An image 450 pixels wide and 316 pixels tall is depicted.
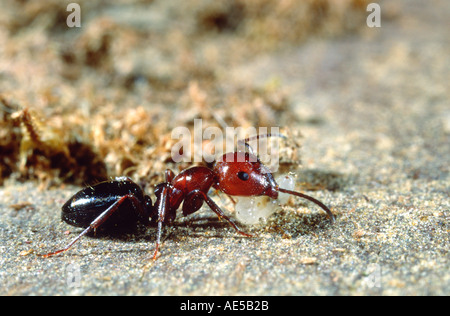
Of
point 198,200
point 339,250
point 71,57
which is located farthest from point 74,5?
point 339,250

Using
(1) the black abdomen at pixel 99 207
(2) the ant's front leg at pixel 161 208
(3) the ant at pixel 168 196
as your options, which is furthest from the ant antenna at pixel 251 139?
(1) the black abdomen at pixel 99 207

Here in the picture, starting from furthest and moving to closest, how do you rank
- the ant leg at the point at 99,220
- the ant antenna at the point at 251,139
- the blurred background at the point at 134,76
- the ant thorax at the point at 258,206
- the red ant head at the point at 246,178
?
the blurred background at the point at 134,76
the ant antenna at the point at 251,139
the ant thorax at the point at 258,206
the red ant head at the point at 246,178
the ant leg at the point at 99,220

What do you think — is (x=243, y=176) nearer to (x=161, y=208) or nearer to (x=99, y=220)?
(x=161, y=208)

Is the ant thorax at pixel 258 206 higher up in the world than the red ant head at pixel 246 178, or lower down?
lower down

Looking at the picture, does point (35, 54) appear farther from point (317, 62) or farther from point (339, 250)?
point (339, 250)

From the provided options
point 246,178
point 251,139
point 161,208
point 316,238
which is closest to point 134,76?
point 251,139

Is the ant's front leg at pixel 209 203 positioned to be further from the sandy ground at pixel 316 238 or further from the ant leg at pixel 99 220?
the ant leg at pixel 99 220

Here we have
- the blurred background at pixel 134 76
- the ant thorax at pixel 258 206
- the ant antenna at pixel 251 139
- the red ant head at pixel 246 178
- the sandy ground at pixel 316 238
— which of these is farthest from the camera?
the blurred background at pixel 134 76
